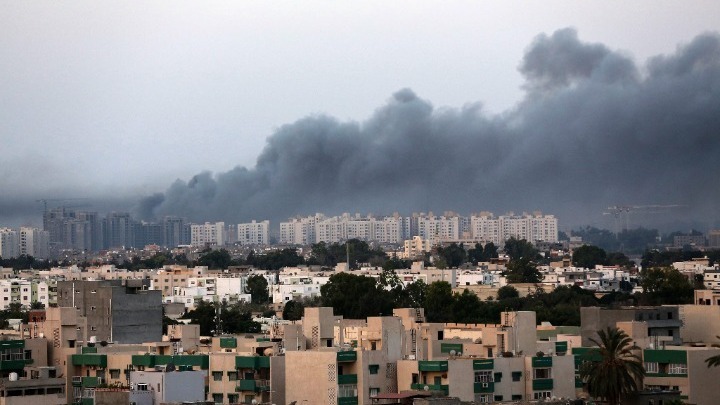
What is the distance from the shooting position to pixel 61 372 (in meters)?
29.1

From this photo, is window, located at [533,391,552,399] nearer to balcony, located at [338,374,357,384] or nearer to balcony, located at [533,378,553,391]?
balcony, located at [533,378,553,391]

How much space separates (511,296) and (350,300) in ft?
58.7

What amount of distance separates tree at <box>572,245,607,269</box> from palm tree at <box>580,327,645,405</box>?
83329mm

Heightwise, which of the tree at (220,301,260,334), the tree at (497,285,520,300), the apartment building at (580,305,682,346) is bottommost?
the apartment building at (580,305,682,346)

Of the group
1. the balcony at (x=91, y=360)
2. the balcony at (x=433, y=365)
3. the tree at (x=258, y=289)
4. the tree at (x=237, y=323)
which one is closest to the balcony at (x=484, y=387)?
the balcony at (x=433, y=365)

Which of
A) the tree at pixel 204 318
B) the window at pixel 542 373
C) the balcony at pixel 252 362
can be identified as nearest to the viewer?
the balcony at pixel 252 362

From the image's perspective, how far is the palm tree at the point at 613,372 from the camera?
2770cm

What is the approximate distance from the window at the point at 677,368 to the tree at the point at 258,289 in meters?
52.5

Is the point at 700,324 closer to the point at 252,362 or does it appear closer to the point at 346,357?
the point at 252,362

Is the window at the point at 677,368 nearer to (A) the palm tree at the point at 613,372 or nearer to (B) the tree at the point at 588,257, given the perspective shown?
(A) the palm tree at the point at 613,372

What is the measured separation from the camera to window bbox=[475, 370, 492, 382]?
27594 millimetres

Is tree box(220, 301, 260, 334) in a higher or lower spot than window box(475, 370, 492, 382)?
higher

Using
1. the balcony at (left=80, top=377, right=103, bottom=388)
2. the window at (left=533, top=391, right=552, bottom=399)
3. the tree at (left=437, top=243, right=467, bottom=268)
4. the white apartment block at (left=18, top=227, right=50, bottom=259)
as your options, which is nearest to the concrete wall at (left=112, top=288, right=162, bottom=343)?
the balcony at (left=80, top=377, right=103, bottom=388)

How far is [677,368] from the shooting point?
1176 inches
